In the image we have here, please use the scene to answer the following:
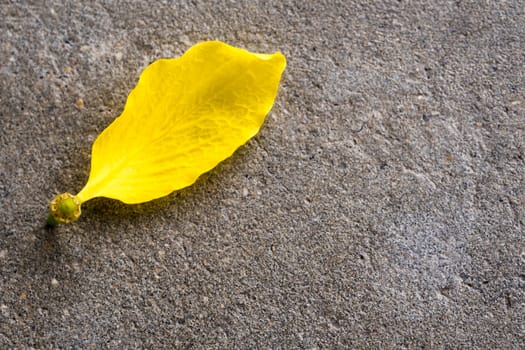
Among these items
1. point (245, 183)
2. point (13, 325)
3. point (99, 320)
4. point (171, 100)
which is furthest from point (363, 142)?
point (13, 325)

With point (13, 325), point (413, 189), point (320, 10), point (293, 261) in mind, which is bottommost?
point (13, 325)

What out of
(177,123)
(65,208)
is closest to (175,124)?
(177,123)

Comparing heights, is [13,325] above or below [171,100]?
below

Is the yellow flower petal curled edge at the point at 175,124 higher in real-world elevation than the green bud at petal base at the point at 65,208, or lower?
higher

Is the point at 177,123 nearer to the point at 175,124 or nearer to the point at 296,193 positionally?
the point at 175,124

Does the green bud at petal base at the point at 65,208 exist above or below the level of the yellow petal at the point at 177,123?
below

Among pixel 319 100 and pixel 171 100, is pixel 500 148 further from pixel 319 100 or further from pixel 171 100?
pixel 171 100
